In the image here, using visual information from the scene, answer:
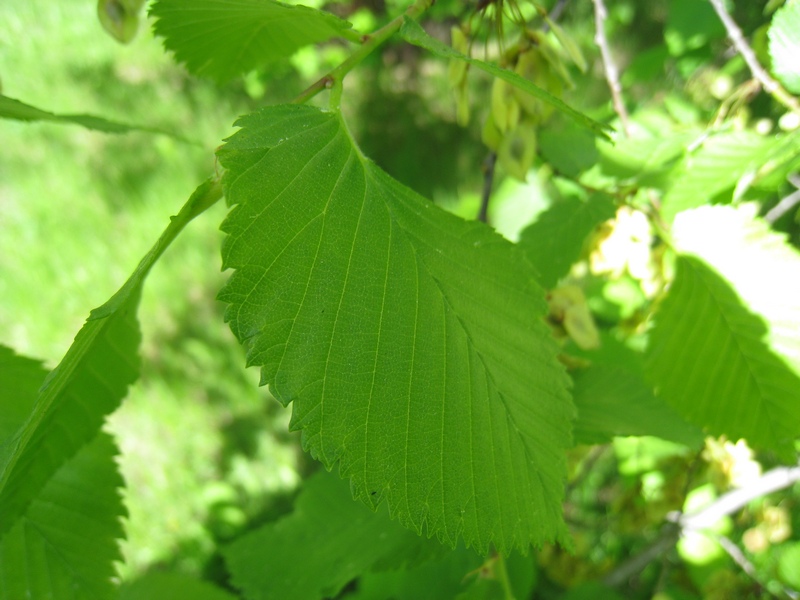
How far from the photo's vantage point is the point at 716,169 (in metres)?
0.90

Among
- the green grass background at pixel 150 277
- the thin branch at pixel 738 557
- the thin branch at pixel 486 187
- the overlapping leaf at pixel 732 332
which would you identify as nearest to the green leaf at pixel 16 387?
the thin branch at pixel 486 187

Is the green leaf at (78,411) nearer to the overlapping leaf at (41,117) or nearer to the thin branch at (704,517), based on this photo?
the overlapping leaf at (41,117)

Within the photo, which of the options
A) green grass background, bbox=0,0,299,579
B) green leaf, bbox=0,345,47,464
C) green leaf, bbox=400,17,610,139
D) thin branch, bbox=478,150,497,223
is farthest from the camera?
green grass background, bbox=0,0,299,579

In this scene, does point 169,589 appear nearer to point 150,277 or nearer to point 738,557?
point 738,557

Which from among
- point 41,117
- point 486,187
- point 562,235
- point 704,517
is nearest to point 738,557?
point 704,517

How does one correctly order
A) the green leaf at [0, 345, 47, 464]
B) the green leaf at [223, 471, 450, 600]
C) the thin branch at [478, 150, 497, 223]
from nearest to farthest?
the green leaf at [0, 345, 47, 464] < the green leaf at [223, 471, 450, 600] < the thin branch at [478, 150, 497, 223]

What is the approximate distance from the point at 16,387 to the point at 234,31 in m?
0.51

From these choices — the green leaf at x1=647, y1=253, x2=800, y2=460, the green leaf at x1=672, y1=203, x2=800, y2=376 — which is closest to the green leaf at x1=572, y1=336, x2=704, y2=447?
the green leaf at x1=647, y1=253, x2=800, y2=460

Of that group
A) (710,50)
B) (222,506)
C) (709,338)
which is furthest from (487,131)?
(222,506)

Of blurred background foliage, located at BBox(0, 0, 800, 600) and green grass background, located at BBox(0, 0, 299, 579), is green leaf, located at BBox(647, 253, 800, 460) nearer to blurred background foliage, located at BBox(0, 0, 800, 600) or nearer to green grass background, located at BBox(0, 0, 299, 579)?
blurred background foliage, located at BBox(0, 0, 800, 600)

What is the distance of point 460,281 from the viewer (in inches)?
24.9

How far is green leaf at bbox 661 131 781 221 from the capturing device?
2.83 ft

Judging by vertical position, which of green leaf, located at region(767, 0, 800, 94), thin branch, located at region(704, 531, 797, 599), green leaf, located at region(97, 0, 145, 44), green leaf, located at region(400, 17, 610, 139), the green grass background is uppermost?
the green grass background

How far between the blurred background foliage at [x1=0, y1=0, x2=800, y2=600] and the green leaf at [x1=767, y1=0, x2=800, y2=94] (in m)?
0.28
